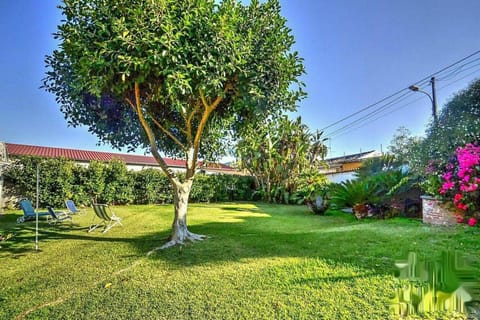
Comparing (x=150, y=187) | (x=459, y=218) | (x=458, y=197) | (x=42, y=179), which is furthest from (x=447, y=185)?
(x=42, y=179)

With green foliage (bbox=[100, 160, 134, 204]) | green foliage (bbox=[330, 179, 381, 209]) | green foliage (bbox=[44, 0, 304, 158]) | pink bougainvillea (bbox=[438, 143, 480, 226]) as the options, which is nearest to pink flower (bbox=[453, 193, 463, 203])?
pink bougainvillea (bbox=[438, 143, 480, 226])

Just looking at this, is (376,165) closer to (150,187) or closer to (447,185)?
(447,185)

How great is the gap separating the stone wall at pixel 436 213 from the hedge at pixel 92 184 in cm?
1270

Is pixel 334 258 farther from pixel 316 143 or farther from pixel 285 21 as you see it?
pixel 316 143

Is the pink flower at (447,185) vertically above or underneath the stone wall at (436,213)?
above

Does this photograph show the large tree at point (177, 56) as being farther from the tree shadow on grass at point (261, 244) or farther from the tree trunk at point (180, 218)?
the tree shadow on grass at point (261, 244)

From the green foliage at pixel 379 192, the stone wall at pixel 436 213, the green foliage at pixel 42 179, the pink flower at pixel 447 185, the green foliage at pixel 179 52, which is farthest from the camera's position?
the green foliage at pixel 42 179

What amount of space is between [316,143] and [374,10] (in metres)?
9.02

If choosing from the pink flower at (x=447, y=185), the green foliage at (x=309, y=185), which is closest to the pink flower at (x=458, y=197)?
the pink flower at (x=447, y=185)

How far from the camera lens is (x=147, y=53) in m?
4.15

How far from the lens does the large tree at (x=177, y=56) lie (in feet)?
13.6

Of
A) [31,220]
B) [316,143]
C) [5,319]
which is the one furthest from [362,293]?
[316,143]

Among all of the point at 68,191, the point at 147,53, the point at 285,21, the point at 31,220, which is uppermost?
the point at 285,21

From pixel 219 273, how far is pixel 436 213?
7001mm
